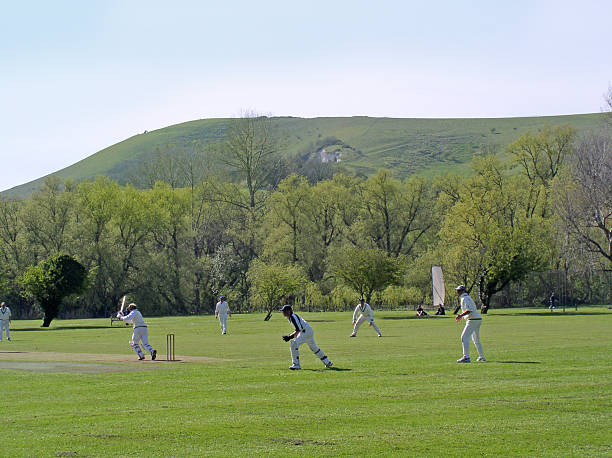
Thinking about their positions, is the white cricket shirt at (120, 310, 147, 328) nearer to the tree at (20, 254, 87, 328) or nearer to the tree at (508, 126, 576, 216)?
the tree at (20, 254, 87, 328)

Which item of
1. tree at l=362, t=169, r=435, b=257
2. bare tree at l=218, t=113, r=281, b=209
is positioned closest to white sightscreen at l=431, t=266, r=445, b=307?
tree at l=362, t=169, r=435, b=257

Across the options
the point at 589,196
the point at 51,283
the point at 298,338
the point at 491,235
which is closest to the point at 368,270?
the point at 491,235

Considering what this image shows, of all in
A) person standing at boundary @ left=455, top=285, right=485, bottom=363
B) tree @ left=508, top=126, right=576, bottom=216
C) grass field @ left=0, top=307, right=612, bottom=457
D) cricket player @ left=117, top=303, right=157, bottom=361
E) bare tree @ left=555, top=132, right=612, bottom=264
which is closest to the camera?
grass field @ left=0, top=307, right=612, bottom=457

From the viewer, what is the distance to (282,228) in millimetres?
92875

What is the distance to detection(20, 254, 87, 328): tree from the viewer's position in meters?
63.4

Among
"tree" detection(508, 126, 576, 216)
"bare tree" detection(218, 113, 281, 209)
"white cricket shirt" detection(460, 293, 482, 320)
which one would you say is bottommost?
"white cricket shirt" detection(460, 293, 482, 320)

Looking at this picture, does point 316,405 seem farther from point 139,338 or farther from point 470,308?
point 139,338

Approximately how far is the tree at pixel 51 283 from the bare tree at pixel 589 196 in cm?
4290

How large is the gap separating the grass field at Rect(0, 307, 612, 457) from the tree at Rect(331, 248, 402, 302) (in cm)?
4181

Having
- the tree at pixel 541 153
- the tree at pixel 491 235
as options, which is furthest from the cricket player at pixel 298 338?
the tree at pixel 541 153

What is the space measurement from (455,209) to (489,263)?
8.94 meters

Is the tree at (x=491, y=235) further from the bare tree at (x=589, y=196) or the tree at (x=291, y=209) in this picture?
the tree at (x=291, y=209)

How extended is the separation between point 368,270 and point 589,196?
20.5m

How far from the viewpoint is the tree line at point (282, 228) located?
76750mm
